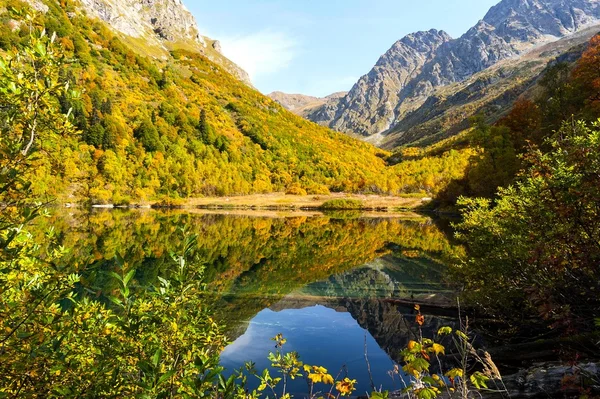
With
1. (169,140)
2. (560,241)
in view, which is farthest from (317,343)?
(169,140)

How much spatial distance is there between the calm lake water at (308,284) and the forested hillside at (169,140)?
147 feet

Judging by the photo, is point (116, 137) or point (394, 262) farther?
point (116, 137)

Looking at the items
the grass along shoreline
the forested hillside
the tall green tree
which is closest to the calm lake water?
the tall green tree

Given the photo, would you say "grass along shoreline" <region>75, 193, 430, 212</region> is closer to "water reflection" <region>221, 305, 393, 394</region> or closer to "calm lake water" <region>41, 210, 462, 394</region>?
"calm lake water" <region>41, 210, 462, 394</region>

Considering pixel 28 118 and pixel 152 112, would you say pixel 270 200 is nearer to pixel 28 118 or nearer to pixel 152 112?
pixel 152 112

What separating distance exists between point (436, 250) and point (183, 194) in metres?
A: 84.8

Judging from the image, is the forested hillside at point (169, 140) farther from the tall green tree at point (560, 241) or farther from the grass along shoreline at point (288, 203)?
the tall green tree at point (560, 241)

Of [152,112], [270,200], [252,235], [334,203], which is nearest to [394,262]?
[252,235]

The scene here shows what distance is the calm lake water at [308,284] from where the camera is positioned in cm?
1235

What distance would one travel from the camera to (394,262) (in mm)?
26906

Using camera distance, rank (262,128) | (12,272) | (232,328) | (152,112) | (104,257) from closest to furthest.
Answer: (12,272) → (232,328) → (104,257) → (152,112) → (262,128)

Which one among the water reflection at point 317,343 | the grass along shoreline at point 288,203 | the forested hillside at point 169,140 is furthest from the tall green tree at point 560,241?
the grass along shoreline at point 288,203

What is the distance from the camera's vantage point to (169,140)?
111m

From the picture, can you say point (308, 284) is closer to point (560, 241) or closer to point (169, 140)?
point (560, 241)
